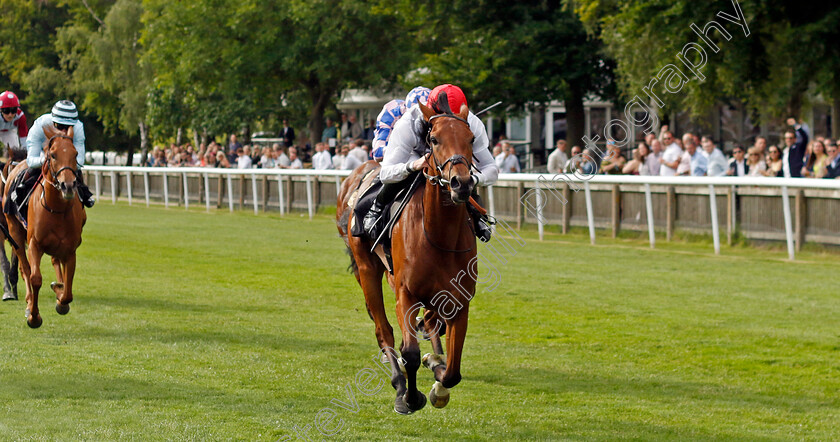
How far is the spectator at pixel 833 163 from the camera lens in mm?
15188

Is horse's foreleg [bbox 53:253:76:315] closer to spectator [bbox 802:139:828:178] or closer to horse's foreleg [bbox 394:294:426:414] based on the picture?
horse's foreleg [bbox 394:294:426:414]

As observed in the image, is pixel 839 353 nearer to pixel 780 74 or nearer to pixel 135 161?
pixel 780 74

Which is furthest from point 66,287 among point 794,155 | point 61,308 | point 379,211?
point 794,155

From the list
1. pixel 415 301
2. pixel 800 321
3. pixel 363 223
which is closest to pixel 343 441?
pixel 415 301

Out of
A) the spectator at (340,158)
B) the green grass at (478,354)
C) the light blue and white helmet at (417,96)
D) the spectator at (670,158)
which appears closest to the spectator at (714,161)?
the spectator at (670,158)

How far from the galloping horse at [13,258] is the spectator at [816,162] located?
414 inches

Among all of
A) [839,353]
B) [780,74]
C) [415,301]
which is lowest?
[839,353]

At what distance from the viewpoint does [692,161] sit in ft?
55.0

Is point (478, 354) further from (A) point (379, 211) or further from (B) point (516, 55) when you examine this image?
(B) point (516, 55)

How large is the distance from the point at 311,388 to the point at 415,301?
3.89 feet

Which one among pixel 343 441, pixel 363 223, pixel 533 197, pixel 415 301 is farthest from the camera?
pixel 533 197

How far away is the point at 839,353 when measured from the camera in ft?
26.9

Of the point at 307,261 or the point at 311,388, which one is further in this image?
the point at 307,261

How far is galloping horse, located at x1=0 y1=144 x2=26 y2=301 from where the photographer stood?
1055 cm
